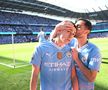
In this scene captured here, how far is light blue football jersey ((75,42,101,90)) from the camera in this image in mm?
4305

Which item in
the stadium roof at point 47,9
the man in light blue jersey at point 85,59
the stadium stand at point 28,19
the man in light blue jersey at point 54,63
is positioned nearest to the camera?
the man in light blue jersey at point 54,63

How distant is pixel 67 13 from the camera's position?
92125 mm

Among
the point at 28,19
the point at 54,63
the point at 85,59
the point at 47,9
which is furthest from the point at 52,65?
the point at 47,9

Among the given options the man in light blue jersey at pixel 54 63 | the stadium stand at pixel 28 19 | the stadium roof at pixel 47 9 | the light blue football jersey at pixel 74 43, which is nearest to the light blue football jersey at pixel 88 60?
the light blue football jersey at pixel 74 43

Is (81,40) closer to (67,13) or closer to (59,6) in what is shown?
(59,6)

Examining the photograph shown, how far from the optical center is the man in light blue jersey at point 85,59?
4270 millimetres

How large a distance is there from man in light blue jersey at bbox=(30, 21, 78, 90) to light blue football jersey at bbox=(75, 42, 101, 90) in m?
0.63

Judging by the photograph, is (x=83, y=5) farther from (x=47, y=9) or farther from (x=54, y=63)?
(x=54, y=63)

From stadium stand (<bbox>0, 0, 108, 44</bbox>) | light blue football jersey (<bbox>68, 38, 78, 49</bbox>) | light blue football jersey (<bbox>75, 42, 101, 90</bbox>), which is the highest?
light blue football jersey (<bbox>68, 38, 78, 49</bbox>)

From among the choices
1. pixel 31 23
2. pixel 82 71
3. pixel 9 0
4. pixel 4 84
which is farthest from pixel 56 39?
pixel 31 23

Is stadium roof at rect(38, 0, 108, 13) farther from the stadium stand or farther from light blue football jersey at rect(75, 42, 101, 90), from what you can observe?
light blue football jersey at rect(75, 42, 101, 90)

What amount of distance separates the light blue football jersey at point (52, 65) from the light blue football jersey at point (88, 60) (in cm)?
63

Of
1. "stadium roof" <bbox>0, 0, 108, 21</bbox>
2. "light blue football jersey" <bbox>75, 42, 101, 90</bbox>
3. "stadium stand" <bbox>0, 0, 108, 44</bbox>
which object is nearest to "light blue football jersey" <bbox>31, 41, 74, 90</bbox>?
"light blue football jersey" <bbox>75, 42, 101, 90</bbox>

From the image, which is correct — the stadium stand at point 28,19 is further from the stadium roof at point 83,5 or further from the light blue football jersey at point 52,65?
the light blue football jersey at point 52,65
